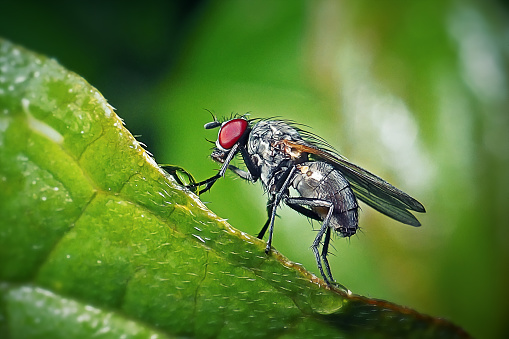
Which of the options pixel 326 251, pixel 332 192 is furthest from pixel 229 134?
pixel 326 251

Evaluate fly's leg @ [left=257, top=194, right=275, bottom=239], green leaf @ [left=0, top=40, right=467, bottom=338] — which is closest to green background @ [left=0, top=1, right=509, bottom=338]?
fly's leg @ [left=257, top=194, right=275, bottom=239]

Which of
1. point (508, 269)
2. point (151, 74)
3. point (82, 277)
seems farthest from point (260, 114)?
point (82, 277)

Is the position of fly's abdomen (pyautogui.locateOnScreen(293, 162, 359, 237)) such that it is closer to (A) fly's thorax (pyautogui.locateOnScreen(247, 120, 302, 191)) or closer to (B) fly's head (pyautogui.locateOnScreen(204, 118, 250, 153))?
(A) fly's thorax (pyautogui.locateOnScreen(247, 120, 302, 191))

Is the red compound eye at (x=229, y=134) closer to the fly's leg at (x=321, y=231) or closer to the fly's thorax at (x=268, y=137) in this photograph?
the fly's thorax at (x=268, y=137)

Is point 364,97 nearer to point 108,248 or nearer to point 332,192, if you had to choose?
point 332,192

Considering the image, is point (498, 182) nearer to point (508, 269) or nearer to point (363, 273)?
point (508, 269)

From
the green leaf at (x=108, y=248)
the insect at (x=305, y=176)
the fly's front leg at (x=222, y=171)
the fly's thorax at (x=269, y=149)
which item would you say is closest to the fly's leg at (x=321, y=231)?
the insect at (x=305, y=176)
